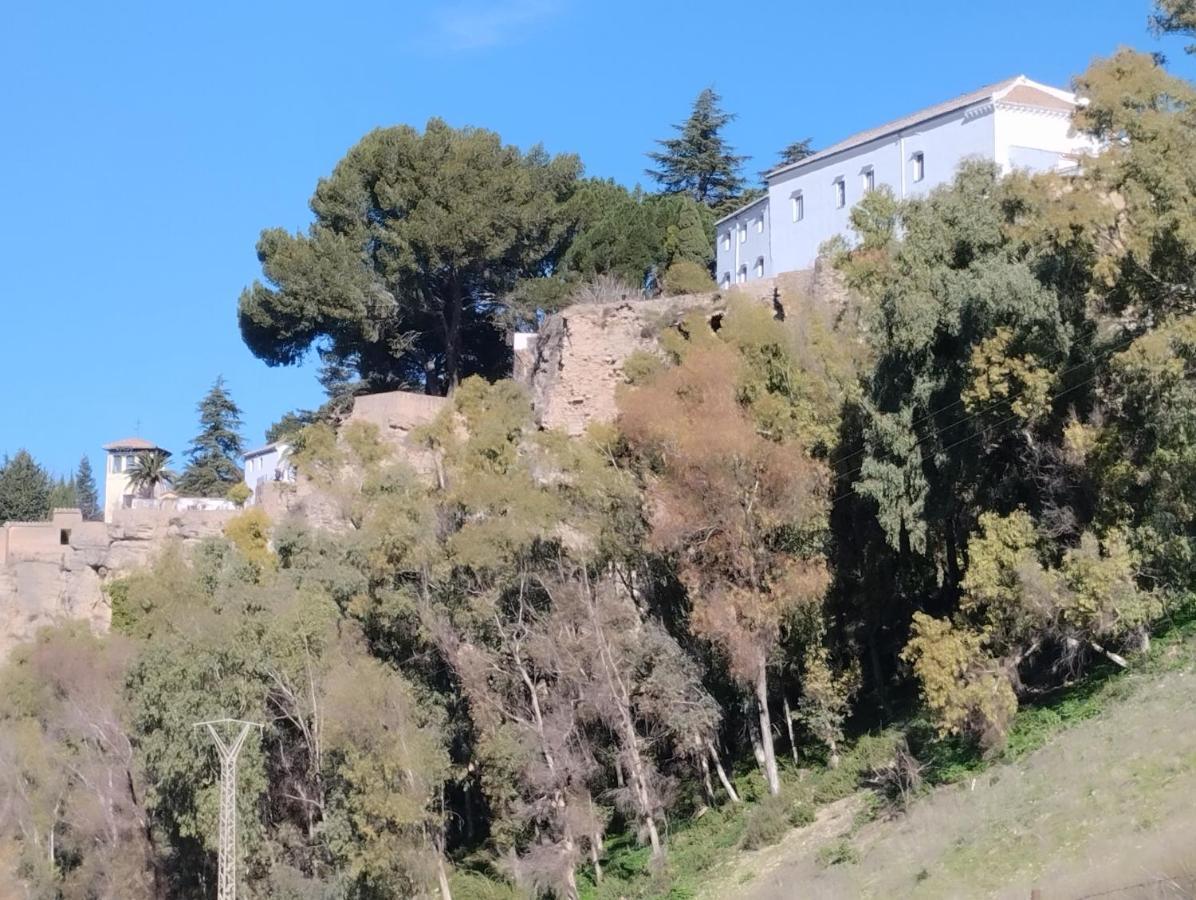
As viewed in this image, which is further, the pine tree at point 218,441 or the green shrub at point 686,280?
the pine tree at point 218,441

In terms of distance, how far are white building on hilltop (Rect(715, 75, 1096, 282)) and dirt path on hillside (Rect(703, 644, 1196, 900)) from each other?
14825mm

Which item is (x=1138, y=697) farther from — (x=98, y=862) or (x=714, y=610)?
(x=98, y=862)

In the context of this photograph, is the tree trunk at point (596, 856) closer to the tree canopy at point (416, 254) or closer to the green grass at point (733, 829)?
the green grass at point (733, 829)

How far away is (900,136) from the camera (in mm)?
45125

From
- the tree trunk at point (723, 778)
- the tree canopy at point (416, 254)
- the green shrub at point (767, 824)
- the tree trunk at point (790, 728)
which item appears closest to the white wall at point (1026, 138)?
the tree canopy at point (416, 254)

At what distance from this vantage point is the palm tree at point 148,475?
6375 cm

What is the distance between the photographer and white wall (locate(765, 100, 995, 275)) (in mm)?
42688

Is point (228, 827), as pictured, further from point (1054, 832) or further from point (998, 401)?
point (998, 401)

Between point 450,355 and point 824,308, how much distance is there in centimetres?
1500

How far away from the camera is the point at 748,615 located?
3086 centimetres

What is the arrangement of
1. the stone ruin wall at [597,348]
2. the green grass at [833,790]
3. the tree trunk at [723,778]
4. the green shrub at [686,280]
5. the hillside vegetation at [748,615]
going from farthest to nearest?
the green shrub at [686,280] → the stone ruin wall at [597,348] → the tree trunk at [723,778] → the hillside vegetation at [748,615] → the green grass at [833,790]

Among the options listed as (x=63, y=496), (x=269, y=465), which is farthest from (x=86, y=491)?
(x=269, y=465)

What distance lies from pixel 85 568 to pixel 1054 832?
3416cm

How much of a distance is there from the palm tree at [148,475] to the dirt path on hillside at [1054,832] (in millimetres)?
40482
